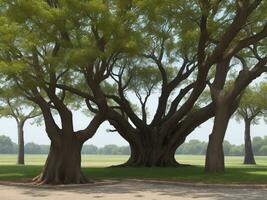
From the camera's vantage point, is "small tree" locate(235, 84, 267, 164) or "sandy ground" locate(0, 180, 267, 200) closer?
"sandy ground" locate(0, 180, 267, 200)

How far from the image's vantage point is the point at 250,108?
56031mm

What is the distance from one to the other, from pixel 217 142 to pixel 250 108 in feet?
103

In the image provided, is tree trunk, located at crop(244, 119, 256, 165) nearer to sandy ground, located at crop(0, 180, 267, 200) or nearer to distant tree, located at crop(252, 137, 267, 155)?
sandy ground, located at crop(0, 180, 267, 200)

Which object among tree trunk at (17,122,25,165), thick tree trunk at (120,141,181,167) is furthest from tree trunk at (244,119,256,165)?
tree trunk at (17,122,25,165)

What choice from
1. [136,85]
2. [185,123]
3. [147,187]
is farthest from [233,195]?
[136,85]

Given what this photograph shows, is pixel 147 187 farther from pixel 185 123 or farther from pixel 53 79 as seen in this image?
pixel 185 123

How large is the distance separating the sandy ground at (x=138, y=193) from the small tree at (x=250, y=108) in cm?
3207

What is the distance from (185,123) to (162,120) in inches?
117

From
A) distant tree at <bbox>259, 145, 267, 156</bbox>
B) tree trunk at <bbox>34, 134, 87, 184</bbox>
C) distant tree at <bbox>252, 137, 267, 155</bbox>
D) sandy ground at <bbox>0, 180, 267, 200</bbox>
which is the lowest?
sandy ground at <bbox>0, 180, 267, 200</bbox>

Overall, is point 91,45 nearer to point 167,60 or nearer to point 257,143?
point 167,60

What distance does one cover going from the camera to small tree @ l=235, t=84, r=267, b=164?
5181cm

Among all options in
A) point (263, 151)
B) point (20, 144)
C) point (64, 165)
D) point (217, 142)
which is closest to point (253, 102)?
point (20, 144)

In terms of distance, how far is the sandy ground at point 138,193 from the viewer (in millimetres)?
15055

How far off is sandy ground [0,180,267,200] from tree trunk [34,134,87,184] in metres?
2.46
